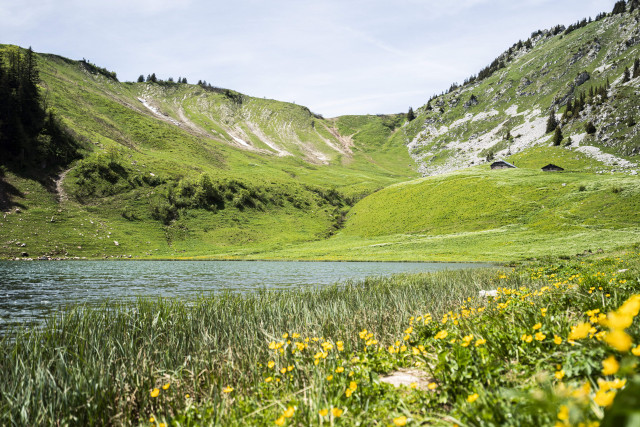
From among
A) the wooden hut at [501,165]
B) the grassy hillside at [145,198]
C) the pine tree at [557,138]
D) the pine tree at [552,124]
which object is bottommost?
the grassy hillside at [145,198]

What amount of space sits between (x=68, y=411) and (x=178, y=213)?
87.9 m

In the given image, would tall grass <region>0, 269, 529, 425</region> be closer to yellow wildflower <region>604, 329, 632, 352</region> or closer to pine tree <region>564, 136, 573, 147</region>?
yellow wildflower <region>604, 329, 632, 352</region>

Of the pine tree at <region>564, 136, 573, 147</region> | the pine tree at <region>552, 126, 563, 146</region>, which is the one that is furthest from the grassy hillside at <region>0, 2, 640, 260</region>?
→ the pine tree at <region>552, 126, 563, 146</region>

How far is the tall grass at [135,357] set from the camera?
6.17 metres

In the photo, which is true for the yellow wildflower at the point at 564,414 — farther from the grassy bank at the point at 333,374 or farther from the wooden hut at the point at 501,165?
the wooden hut at the point at 501,165

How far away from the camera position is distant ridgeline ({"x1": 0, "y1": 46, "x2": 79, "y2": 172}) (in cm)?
7412

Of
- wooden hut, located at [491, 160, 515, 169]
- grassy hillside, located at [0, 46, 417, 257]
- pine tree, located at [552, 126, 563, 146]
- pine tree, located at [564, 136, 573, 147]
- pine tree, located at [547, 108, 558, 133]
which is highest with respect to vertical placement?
pine tree, located at [547, 108, 558, 133]

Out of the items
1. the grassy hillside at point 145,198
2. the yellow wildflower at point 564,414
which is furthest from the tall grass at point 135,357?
the grassy hillside at point 145,198

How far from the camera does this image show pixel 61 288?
2542 centimetres

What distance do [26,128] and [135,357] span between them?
101 metres

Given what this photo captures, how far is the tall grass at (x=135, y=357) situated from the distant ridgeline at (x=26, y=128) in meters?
87.3

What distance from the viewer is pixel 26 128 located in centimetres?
8012

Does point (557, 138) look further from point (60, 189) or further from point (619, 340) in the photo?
point (60, 189)

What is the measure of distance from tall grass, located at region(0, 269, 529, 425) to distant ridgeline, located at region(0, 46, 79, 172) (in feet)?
286
